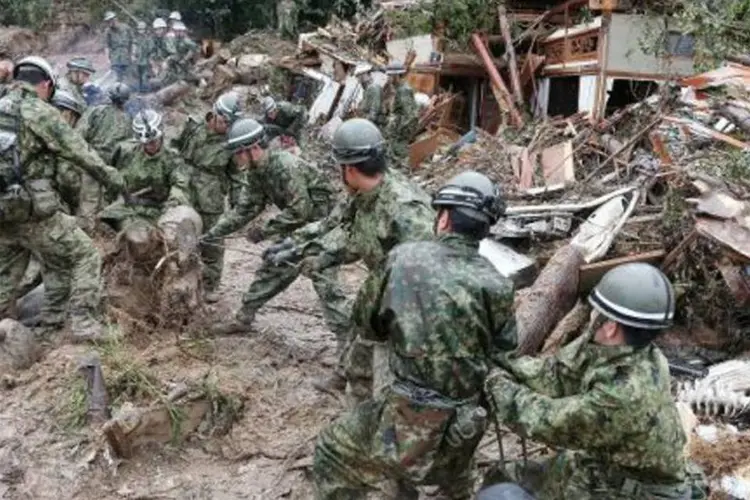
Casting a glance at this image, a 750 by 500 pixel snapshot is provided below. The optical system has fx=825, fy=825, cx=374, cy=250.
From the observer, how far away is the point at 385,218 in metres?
4.48

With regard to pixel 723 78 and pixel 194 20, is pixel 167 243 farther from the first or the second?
pixel 194 20

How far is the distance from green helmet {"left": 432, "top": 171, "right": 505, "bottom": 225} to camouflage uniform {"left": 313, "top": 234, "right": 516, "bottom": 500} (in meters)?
0.13

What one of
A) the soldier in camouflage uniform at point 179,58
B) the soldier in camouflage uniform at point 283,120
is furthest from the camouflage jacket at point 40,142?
the soldier in camouflage uniform at point 179,58

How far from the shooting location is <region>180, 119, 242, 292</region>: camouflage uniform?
723 cm

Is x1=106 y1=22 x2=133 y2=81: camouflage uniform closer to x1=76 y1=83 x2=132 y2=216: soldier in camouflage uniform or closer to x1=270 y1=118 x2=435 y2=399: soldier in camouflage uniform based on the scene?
x1=76 y1=83 x2=132 y2=216: soldier in camouflage uniform

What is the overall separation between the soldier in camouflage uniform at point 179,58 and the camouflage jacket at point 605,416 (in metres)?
15.1

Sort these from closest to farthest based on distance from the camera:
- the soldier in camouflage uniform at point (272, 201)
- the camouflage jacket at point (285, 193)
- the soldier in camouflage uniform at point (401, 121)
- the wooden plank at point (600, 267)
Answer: the soldier in camouflage uniform at point (272, 201)
the camouflage jacket at point (285, 193)
the wooden plank at point (600, 267)
the soldier in camouflage uniform at point (401, 121)

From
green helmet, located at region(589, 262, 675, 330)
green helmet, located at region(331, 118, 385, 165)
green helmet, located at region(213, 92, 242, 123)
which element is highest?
green helmet, located at region(331, 118, 385, 165)

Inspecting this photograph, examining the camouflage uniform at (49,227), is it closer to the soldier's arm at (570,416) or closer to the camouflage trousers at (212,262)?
the camouflage trousers at (212,262)

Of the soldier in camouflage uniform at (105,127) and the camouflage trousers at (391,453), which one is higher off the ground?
the camouflage trousers at (391,453)

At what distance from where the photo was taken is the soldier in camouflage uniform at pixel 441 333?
3371 millimetres

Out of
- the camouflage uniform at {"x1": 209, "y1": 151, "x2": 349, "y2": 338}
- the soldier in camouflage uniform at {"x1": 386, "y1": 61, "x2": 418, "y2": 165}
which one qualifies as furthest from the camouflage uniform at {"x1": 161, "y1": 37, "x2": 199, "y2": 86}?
the camouflage uniform at {"x1": 209, "y1": 151, "x2": 349, "y2": 338}

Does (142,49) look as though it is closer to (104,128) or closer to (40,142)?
(104,128)

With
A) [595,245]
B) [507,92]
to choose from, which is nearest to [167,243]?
[595,245]
